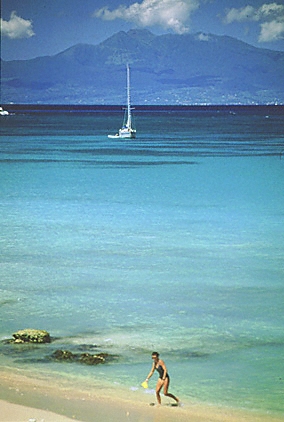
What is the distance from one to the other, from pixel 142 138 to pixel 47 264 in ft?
189

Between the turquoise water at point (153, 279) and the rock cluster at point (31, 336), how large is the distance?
30cm

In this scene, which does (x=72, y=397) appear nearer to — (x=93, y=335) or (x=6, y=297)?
(x=93, y=335)

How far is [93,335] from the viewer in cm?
1495

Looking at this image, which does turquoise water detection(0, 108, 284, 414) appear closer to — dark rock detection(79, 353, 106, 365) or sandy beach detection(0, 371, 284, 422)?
dark rock detection(79, 353, 106, 365)

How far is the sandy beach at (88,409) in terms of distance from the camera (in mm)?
10977

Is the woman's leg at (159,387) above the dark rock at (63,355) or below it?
above

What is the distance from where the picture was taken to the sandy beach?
11.0 meters

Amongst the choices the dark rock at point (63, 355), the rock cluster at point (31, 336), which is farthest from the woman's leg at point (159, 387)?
the rock cluster at point (31, 336)

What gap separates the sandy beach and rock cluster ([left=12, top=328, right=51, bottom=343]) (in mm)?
1965

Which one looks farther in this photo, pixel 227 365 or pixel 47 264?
pixel 47 264

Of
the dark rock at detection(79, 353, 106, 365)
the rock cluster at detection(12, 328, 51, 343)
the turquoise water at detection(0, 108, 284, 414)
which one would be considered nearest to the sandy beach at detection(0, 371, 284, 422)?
the turquoise water at detection(0, 108, 284, 414)

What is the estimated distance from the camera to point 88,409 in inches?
451

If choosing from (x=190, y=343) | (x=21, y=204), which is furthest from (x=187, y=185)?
(x=190, y=343)

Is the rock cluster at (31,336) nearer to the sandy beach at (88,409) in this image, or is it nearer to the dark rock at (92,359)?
the dark rock at (92,359)
